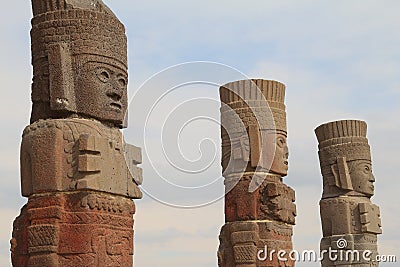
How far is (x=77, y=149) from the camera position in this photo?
29.6 ft

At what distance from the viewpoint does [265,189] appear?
13977 millimetres

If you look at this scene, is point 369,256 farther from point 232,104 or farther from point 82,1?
point 82,1

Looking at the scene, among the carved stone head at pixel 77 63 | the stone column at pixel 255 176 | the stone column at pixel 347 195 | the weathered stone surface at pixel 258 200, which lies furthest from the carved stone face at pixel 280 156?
the carved stone head at pixel 77 63

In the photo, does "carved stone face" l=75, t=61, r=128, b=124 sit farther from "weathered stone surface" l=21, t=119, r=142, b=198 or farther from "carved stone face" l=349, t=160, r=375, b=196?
"carved stone face" l=349, t=160, r=375, b=196

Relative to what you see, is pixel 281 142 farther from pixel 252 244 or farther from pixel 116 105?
pixel 116 105

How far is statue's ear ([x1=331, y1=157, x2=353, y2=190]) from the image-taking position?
1789cm

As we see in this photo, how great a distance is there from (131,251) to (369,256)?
9992 millimetres

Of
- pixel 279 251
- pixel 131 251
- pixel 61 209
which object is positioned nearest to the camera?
pixel 61 209

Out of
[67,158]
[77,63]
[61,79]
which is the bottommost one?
[67,158]

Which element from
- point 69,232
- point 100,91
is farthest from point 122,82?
point 69,232

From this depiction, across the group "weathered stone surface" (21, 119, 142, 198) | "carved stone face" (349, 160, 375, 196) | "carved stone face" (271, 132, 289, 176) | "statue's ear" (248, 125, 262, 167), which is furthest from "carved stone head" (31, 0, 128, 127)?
"carved stone face" (349, 160, 375, 196)

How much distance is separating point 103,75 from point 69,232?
2.27m

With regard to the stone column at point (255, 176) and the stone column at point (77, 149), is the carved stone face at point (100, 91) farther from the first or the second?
the stone column at point (255, 176)

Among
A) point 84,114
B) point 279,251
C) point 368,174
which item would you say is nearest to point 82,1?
point 84,114
